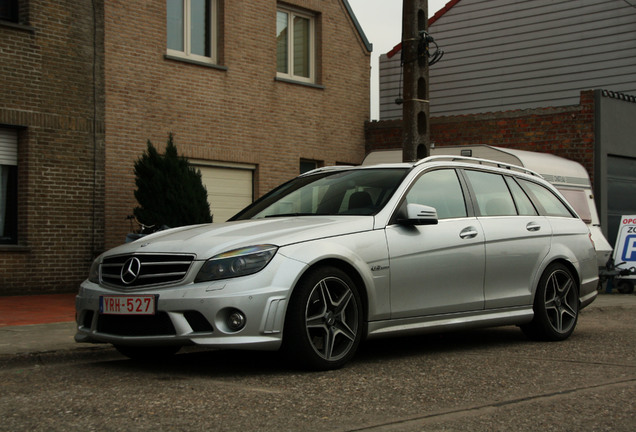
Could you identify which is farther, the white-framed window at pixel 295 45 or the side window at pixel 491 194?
the white-framed window at pixel 295 45

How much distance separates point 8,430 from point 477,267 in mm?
4290

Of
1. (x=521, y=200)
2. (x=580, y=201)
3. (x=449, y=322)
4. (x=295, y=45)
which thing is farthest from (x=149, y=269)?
(x=295, y=45)

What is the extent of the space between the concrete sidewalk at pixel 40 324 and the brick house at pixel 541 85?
17.5 ft

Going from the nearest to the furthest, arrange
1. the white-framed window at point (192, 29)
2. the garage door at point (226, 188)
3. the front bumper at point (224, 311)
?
the front bumper at point (224, 311) < the white-framed window at point (192, 29) < the garage door at point (226, 188)

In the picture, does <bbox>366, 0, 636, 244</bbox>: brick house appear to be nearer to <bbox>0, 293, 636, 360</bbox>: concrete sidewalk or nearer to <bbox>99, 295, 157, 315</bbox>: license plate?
<bbox>0, 293, 636, 360</bbox>: concrete sidewalk

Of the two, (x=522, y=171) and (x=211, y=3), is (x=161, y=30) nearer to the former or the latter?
(x=211, y=3)

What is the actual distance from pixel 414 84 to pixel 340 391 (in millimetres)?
6996

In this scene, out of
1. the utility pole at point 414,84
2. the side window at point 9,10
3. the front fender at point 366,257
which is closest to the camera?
the front fender at point 366,257

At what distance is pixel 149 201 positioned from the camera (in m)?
13.7

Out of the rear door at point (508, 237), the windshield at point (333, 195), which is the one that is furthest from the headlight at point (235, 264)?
the rear door at point (508, 237)

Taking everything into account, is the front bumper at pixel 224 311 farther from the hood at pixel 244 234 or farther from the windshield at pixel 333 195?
the windshield at pixel 333 195

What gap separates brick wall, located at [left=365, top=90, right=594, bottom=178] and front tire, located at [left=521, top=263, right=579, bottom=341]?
1058cm

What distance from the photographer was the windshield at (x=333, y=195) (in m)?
7.27

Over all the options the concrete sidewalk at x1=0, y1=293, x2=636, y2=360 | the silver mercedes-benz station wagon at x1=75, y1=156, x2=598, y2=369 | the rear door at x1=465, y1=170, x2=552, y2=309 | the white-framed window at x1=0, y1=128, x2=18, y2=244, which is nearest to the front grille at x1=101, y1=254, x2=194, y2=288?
the silver mercedes-benz station wagon at x1=75, y1=156, x2=598, y2=369
